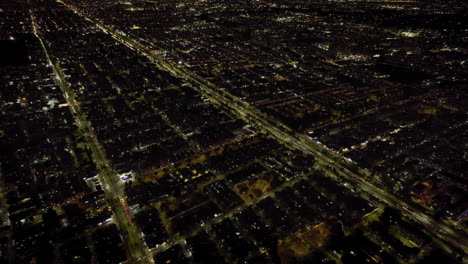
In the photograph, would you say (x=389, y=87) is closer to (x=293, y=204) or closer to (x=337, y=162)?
(x=337, y=162)

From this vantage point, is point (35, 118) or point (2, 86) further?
point (2, 86)

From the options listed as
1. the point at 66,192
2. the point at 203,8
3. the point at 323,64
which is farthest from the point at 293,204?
the point at 203,8

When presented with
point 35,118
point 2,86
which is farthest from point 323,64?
point 2,86

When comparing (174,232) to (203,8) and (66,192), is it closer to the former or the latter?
(66,192)

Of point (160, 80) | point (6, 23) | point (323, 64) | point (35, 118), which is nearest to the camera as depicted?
point (35, 118)

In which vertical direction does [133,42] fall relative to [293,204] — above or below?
below

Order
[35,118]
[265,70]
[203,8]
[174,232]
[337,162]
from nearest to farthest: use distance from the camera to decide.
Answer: [174,232]
[337,162]
[35,118]
[265,70]
[203,8]
